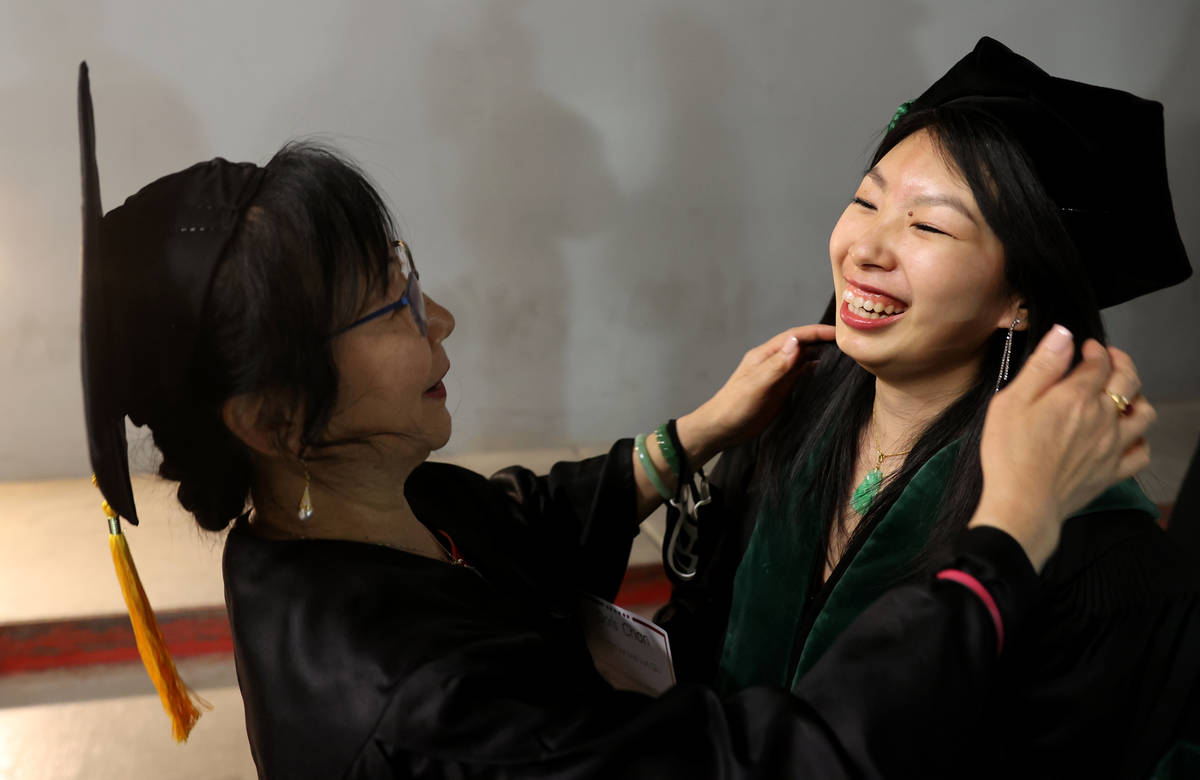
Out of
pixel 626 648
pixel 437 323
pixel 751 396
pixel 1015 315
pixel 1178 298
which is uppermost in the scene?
pixel 1015 315

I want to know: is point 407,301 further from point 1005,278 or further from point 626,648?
point 1005,278

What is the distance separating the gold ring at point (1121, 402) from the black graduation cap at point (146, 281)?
1034 mm

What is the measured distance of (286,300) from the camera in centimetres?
106

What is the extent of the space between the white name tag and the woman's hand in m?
0.55

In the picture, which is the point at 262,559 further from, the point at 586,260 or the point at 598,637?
the point at 586,260

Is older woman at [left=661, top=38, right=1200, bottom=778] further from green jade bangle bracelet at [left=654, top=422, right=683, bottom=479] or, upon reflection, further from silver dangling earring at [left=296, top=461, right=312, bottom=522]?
silver dangling earring at [left=296, top=461, right=312, bottom=522]


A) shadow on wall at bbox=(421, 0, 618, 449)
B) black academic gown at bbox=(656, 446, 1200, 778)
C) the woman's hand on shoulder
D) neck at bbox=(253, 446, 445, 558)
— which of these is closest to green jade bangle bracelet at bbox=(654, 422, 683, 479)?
the woman's hand on shoulder

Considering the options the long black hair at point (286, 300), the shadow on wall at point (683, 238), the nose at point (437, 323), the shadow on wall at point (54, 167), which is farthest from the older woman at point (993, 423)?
the shadow on wall at point (54, 167)

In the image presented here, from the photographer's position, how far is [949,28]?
10.4ft

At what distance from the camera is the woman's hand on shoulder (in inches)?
63.0

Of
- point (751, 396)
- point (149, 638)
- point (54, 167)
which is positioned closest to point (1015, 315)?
point (751, 396)

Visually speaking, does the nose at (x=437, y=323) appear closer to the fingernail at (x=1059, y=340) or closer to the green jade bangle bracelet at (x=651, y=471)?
the green jade bangle bracelet at (x=651, y=471)

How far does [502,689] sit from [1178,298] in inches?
152

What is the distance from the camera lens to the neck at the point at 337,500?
122 cm
